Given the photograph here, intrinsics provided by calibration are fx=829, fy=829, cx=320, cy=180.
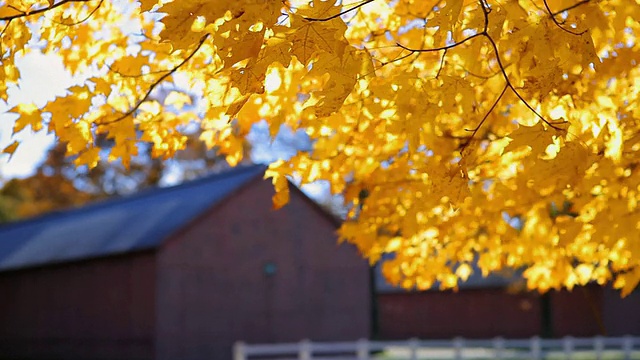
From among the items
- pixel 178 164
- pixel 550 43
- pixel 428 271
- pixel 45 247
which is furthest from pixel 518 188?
pixel 178 164

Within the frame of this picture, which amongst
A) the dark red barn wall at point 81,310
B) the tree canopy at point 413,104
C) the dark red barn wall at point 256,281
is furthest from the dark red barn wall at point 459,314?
the tree canopy at point 413,104

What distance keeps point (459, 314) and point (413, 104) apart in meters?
38.9

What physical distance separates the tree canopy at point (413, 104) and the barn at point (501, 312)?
30639 millimetres

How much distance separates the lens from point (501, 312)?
131 feet

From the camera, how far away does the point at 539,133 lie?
3271mm

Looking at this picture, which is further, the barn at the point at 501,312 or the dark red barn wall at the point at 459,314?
the dark red barn wall at the point at 459,314

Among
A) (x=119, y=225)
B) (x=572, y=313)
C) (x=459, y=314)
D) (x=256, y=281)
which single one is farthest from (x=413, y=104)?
(x=459, y=314)

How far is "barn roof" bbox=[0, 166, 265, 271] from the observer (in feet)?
73.3

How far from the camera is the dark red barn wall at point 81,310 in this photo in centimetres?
2142

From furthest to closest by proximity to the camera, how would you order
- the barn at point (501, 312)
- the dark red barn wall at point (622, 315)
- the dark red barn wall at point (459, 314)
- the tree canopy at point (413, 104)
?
the dark red barn wall at point (459, 314) → the barn at point (501, 312) → the dark red barn wall at point (622, 315) → the tree canopy at point (413, 104)

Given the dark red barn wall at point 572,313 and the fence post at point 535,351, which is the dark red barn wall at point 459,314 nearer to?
the dark red barn wall at point 572,313

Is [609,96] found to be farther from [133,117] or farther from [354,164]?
[133,117]

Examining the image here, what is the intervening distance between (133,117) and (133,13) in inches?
41.6

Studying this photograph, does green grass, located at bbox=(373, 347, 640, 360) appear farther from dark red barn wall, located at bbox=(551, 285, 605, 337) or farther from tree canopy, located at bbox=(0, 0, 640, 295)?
tree canopy, located at bbox=(0, 0, 640, 295)
